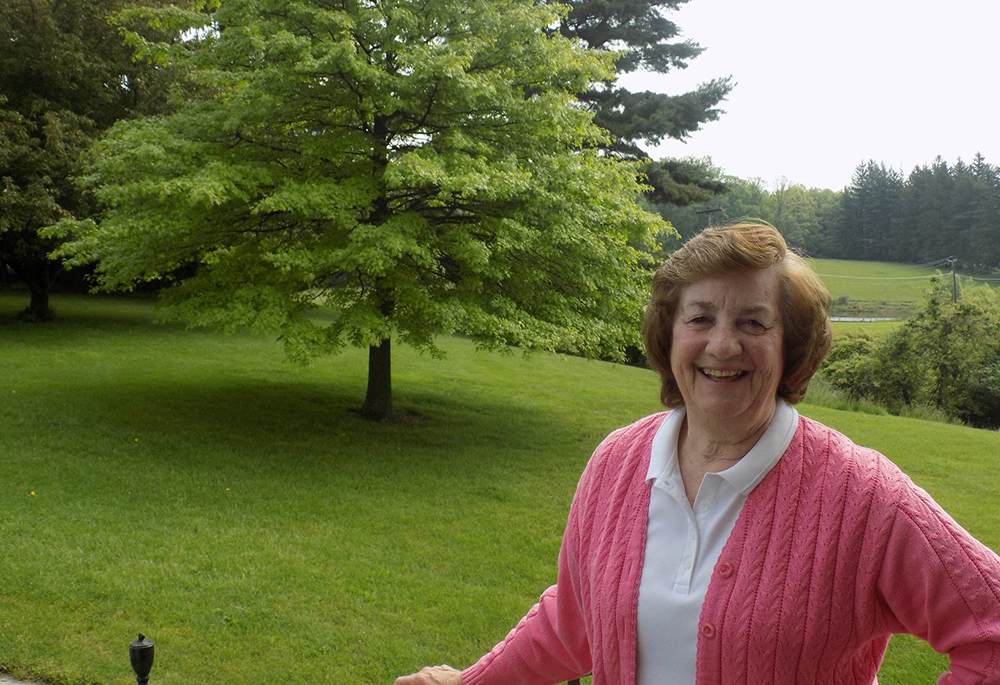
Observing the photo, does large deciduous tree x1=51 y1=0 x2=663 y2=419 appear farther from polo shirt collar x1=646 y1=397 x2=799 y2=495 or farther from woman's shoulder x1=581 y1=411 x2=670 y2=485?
polo shirt collar x1=646 y1=397 x2=799 y2=495

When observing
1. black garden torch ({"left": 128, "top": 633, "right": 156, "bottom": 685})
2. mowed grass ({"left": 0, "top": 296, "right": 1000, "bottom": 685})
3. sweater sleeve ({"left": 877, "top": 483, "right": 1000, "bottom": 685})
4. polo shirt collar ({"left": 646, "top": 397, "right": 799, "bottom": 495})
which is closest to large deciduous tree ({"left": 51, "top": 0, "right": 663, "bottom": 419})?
mowed grass ({"left": 0, "top": 296, "right": 1000, "bottom": 685})

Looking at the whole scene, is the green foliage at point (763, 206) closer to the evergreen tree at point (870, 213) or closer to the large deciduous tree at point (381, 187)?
the evergreen tree at point (870, 213)

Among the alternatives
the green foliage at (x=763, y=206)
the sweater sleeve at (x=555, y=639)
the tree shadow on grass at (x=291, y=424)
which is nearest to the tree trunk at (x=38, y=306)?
the tree shadow on grass at (x=291, y=424)

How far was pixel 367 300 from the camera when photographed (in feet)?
33.3

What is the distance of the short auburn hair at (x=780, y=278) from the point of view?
1.75 meters

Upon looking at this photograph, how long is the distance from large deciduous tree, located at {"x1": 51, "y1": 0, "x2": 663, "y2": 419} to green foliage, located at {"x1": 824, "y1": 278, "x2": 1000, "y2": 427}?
48.7ft

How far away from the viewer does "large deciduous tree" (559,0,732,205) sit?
22547 millimetres

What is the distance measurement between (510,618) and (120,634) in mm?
2651

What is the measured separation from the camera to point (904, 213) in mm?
28703

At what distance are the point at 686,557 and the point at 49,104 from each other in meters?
19.9

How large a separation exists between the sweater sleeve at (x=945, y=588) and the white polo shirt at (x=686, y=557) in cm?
29

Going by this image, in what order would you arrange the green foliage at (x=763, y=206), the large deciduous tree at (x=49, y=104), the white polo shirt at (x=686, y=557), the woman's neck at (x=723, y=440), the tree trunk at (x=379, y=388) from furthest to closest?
the large deciduous tree at (x=49, y=104) → the green foliage at (x=763, y=206) → the tree trunk at (x=379, y=388) → the woman's neck at (x=723, y=440) → the white polo shirt at (x=686, y=557)

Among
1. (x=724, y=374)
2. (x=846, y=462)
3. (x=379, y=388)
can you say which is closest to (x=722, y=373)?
(x=724, y=374)

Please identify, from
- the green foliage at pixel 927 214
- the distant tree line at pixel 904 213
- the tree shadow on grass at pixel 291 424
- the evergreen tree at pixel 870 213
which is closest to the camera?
the tree shadow on grass at pixel 291 424
